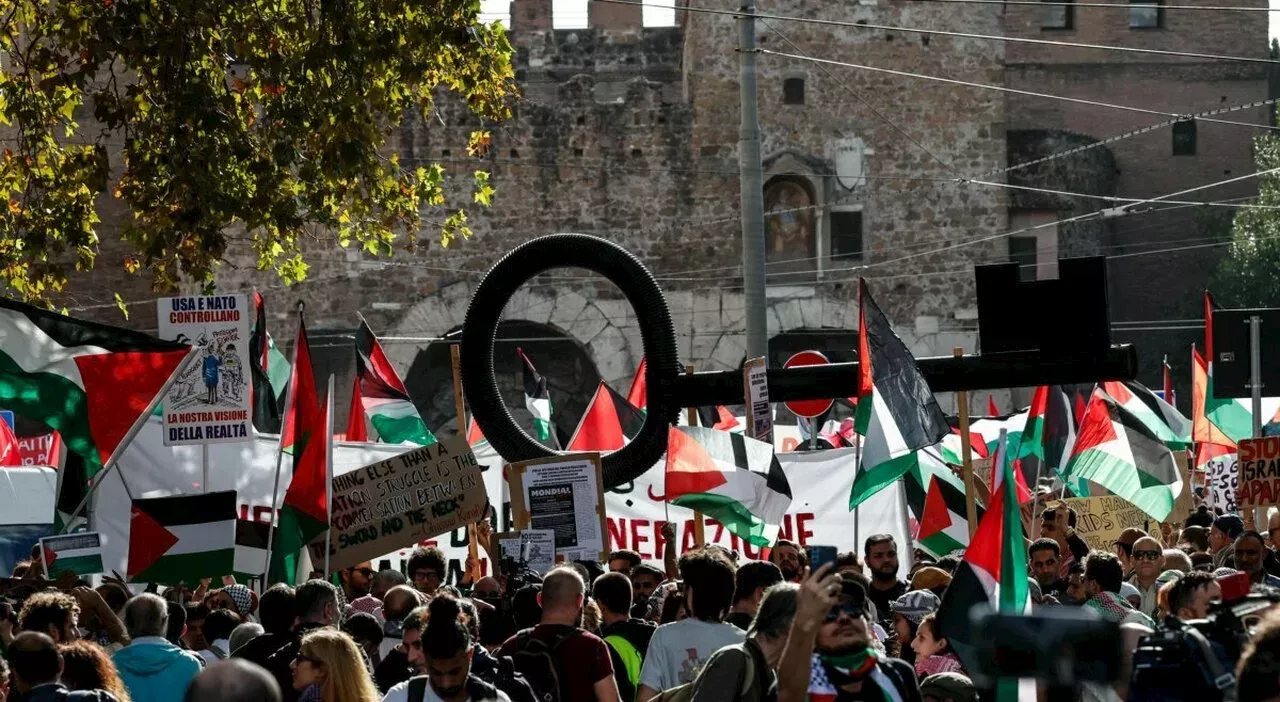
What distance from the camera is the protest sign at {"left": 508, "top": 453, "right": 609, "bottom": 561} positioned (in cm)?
996

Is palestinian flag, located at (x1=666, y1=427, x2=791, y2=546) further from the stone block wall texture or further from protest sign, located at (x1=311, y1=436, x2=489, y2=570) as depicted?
the stone block wall texture

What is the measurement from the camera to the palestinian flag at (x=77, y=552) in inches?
383

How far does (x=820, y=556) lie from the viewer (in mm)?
Result: 4832

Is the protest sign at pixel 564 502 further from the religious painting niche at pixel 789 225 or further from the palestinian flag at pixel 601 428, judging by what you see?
the religious painting niche at pixel 789 225

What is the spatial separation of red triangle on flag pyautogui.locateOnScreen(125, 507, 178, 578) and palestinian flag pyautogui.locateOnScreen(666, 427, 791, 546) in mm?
2840

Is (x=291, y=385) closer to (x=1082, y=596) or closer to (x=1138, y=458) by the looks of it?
(x=1082, y=596)

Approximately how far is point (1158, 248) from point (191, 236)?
1250 inches

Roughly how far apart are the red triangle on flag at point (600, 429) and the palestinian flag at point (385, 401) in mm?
1391

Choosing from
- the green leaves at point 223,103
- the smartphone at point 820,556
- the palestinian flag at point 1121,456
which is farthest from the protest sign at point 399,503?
the palestinian flag at point 1121,456

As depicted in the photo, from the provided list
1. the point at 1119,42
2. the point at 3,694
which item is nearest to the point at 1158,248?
the point at 1119,42

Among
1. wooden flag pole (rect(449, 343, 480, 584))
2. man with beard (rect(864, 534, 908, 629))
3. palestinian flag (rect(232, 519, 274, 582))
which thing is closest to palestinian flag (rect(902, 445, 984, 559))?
wooden flag pole (rect(449, 343, 480, 584))

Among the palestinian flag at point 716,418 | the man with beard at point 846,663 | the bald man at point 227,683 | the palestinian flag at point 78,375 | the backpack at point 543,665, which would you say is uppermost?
the palestinian flag at point 78,375

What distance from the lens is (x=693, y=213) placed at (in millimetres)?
31281

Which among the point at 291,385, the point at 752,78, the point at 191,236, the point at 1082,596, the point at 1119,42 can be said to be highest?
the point at 1119,42
